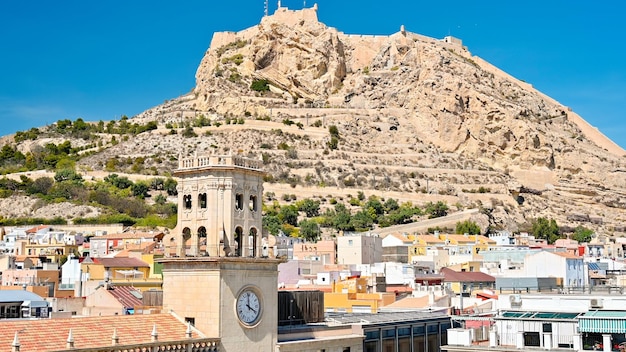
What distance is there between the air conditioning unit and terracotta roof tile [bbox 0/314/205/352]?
30.4 feet

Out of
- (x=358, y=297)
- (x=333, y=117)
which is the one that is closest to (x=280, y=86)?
(x=333, y=117)

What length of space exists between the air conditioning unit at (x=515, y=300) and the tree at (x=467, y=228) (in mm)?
67312

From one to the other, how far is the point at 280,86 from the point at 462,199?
37.4 m

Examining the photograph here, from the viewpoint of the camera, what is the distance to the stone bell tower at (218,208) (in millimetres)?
25703

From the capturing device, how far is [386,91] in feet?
447

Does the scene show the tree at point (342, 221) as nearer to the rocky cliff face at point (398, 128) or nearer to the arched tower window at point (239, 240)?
the rocky cliff face at point (398, 128)

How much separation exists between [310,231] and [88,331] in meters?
67.7

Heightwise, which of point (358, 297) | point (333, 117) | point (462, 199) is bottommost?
point (358, 297)

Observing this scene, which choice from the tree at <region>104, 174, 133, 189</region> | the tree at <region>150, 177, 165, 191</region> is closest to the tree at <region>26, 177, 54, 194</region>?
the tree at <region>104, 174, 133, 189</region>

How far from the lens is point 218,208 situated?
2573 cm

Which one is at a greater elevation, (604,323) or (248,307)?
(248,307)

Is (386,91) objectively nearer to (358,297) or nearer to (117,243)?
(117,243)

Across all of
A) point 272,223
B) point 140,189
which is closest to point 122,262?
point 272,223

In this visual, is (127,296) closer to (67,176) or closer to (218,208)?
(218,208)
